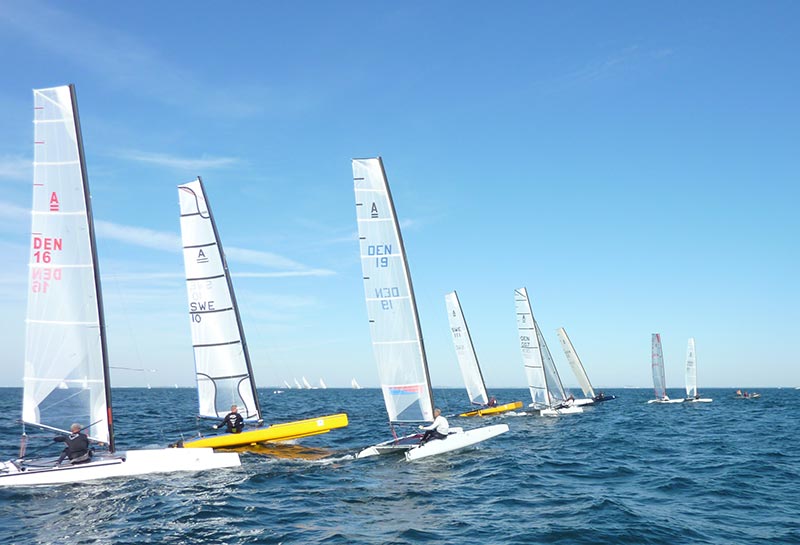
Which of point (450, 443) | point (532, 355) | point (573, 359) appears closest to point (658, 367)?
point (573, 359)

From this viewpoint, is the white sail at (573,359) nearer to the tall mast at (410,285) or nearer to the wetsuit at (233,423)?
the tall mast at (410,285)

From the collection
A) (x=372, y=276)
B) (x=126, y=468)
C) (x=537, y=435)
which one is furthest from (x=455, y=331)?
→ (x=126, y=468)

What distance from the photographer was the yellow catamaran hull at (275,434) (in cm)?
1838

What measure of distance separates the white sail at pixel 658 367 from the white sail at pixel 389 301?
156 ft

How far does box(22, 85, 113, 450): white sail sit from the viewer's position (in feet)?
48.6

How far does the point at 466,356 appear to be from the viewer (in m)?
38.3

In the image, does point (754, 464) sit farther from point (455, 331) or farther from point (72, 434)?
point (455, 331)

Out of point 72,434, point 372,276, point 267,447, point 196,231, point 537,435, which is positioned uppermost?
point 196,231

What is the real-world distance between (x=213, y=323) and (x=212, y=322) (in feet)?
0.16

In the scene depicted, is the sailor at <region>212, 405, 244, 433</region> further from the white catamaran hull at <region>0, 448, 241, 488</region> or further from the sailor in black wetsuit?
the sailor in black wetsuit

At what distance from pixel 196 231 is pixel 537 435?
617 inches

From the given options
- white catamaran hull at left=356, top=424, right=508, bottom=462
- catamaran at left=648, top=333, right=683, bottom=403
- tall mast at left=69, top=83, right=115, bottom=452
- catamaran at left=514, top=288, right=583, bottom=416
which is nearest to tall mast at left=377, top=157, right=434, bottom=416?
white catamaran hull at left=356, top=424, right=508, bottom=462

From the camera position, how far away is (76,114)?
1537 cm

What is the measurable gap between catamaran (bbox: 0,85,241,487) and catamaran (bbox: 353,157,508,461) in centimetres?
621
